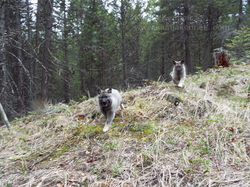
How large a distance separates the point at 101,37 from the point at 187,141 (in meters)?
14.1

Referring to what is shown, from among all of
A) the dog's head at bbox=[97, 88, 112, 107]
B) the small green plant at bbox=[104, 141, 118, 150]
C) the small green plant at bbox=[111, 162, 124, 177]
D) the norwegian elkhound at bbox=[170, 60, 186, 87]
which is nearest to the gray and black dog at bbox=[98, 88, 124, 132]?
the dog's head at bbox=[97, 88, 112, 107]

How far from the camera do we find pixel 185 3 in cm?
1406

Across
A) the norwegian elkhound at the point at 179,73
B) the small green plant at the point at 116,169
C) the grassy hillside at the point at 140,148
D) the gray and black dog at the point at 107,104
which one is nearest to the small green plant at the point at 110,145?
the grassy hillside at the point at 140,148

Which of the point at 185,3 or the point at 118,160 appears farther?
the point at 185,3

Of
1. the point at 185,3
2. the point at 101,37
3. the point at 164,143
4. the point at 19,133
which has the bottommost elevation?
the point at 19,133

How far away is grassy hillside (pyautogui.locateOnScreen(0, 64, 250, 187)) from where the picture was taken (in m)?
2.54

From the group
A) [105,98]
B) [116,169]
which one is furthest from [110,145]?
[105,98]

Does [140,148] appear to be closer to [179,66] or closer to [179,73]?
[179,73]

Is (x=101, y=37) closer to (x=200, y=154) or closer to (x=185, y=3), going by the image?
(x=185, y=3)

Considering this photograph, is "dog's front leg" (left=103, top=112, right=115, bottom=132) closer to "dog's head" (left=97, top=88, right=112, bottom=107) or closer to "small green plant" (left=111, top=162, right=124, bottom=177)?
"dog's head" (left=97, top=88, right=112, bottom=107)

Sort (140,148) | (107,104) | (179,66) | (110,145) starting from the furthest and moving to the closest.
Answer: (179,66) → (107,104) → (110,145) → (140,148)

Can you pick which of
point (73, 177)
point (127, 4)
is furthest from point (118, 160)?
point (127, 4)

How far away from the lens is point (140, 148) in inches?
133

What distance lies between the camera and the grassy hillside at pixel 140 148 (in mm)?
2545
